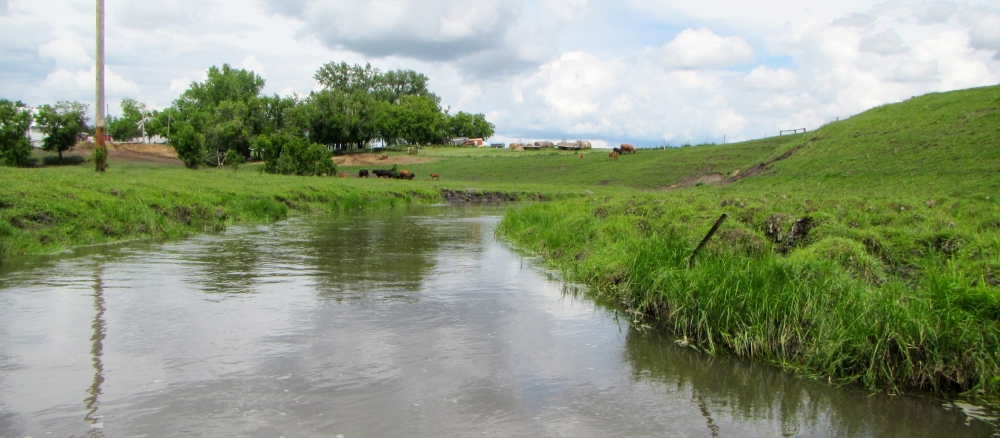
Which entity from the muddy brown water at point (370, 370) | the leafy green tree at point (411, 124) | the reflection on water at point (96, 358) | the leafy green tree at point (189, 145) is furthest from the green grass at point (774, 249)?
the leafy green tree at point (411, 124)

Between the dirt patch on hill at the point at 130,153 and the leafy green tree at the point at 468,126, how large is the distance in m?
64.6

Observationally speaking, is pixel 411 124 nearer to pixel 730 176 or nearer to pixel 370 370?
pixel 730 176

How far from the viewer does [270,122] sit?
92938mm

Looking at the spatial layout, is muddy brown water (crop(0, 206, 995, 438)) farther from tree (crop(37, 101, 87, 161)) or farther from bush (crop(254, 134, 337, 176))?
tree (crop(37, 101, 87, 161))

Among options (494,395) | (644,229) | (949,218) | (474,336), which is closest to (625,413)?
(494,395)

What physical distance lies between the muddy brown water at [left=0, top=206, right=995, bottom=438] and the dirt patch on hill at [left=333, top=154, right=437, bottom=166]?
236 feet

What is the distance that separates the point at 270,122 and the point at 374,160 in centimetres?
1749

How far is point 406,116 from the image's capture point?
107562 mm

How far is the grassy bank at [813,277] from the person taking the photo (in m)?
6.83

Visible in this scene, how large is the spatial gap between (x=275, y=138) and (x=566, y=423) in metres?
51.9

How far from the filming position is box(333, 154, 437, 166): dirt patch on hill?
83.5m

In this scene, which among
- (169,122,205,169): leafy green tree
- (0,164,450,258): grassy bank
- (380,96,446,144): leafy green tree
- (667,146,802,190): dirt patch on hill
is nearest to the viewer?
(0,164,450,258): grassy bank

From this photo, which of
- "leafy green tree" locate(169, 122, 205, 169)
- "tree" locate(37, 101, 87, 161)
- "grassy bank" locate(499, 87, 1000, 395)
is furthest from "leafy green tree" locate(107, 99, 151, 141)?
"grassy bank" locate(499, 87, 1000, 395)

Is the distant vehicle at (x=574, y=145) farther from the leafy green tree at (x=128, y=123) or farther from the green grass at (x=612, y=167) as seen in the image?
the leafy green tree at (x=128, y=123)
